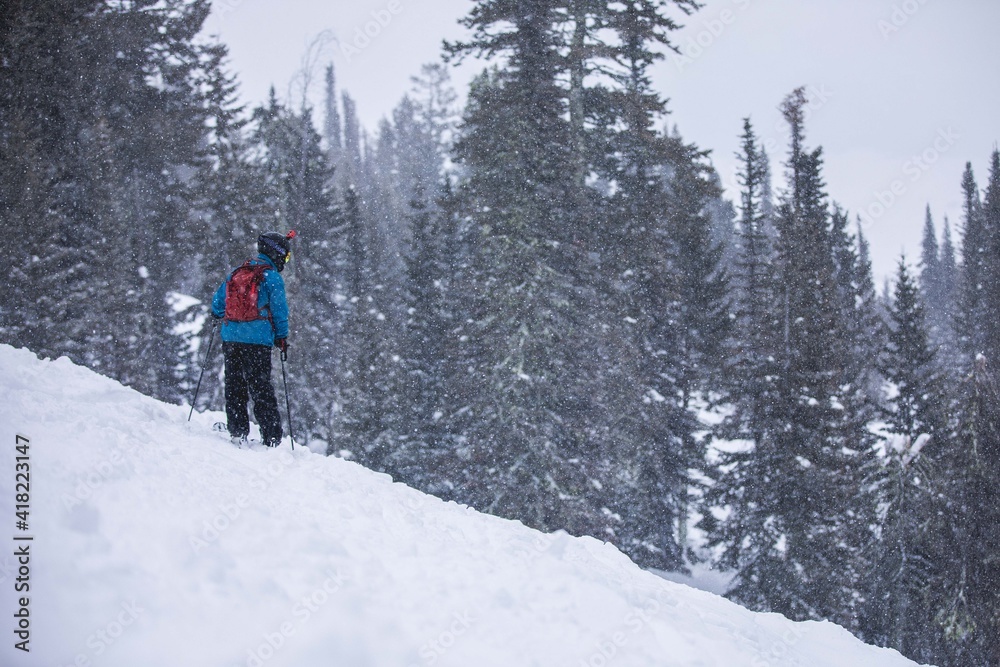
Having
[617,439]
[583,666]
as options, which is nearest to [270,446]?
[583,666]

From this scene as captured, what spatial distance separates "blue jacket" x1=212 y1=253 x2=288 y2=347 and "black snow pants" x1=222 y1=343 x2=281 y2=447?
0.10 metres

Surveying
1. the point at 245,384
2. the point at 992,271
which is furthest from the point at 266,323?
the point at 992,271

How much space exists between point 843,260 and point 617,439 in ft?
85.3

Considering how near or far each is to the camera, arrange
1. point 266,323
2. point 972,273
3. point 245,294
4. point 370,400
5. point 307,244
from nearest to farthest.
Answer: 1. point 245,294
2. point 266,323
3. point 370,400
4. point 307,244
5. point 972,273

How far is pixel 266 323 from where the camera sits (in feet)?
22.7

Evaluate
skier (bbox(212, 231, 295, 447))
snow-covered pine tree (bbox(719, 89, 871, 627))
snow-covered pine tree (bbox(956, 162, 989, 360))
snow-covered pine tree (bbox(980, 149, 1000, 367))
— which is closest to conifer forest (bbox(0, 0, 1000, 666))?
snow-covered pine tree (bbox(719, 89, 871, 627))

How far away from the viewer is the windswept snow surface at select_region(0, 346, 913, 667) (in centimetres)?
333

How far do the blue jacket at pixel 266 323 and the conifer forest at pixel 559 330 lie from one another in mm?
10559

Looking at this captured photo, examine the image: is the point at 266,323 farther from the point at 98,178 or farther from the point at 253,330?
the point at 98,178

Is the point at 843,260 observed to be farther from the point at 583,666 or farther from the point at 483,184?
the point at 583,666

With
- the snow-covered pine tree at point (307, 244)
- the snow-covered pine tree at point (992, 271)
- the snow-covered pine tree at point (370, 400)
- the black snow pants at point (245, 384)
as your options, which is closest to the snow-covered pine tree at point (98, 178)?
the snow-covered pine tree at point (307, 244)

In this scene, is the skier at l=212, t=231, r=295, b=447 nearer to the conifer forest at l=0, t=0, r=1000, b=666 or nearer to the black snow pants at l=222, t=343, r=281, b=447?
the black snow pants at l=222, t=343, r=281, b=447

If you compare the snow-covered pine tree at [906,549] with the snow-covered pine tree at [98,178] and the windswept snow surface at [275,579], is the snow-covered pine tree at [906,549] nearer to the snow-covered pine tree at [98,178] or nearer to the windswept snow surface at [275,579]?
the windswept snow surface at [275,579]

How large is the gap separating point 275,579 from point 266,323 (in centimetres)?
367
